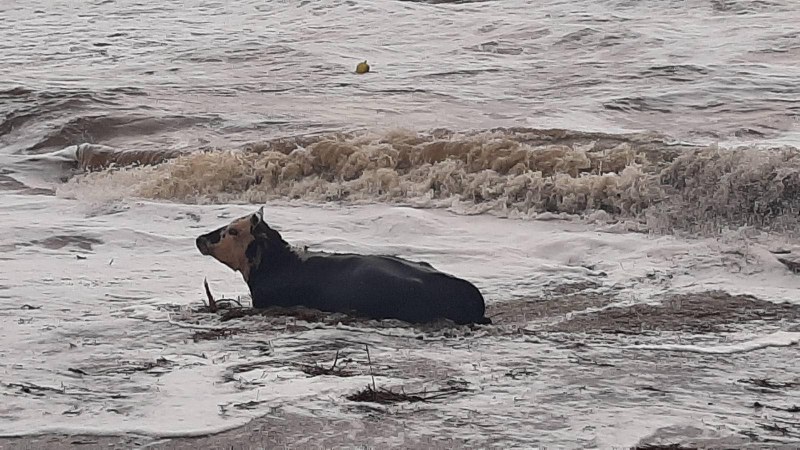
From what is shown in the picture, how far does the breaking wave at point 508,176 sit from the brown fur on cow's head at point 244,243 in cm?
349

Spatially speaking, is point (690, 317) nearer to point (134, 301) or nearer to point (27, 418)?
point (134, 301)

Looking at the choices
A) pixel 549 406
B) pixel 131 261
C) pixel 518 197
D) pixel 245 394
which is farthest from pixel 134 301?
pixel 518 197

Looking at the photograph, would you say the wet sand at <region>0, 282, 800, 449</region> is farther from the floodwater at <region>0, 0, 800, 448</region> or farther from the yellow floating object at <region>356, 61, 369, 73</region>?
the yellow floating object at <region>356, 61, 369, 73</region>

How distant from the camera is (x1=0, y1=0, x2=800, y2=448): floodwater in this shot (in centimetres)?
480

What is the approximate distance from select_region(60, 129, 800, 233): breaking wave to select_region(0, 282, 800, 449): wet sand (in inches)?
105

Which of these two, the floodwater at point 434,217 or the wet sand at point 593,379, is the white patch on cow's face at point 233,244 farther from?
the wet sand at point 593,379

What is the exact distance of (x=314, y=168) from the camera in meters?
12.4

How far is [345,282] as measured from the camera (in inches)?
240

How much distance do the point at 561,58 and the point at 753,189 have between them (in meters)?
10.2

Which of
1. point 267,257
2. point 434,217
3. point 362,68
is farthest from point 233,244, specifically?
point 362,68

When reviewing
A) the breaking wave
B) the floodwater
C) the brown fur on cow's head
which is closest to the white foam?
the floodwater

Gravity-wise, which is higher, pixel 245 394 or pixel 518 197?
pixel 245 394

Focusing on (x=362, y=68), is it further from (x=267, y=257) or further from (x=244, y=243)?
(x=267, y=257)

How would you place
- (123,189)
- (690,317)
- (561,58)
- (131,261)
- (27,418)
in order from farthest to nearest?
(561,58), (123,189), (131,261), (690,317), (27,418)
